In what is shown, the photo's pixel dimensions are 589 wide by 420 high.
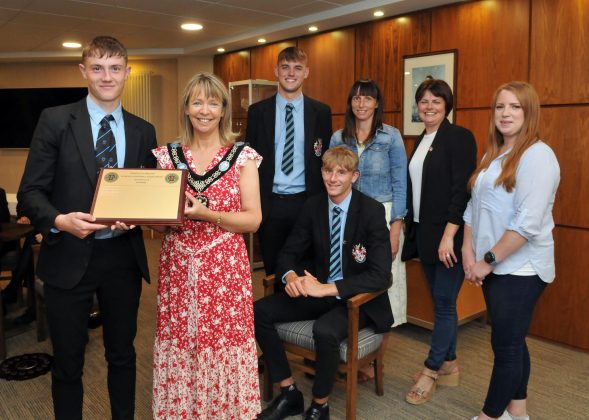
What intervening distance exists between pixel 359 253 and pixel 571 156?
2.00 metres

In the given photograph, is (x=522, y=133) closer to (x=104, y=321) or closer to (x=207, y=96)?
(x=207, y=96)

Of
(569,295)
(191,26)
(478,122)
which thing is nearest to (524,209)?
(569,295)

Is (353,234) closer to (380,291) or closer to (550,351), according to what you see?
(380,291)

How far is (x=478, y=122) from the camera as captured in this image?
14.4 ft

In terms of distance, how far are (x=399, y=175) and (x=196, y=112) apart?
4.44ft

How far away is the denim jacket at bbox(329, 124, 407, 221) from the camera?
9.87 ft

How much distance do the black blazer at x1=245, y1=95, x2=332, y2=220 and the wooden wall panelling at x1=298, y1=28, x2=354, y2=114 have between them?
268cm

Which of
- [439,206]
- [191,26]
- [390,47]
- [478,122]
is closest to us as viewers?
[439,206]

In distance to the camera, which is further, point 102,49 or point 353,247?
point 353,247

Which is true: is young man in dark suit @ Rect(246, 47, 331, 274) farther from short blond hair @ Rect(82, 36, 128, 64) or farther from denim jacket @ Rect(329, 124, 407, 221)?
short blond hair @ Rect(82, 36, 128, 64)

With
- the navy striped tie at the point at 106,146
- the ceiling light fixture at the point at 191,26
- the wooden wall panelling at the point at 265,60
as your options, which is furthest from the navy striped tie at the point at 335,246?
the wooden wall panelling at the point at 265,60

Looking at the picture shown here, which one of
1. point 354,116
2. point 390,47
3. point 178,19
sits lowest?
point 354,116

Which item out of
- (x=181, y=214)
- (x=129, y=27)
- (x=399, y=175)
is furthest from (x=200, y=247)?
(x=129, y=27)

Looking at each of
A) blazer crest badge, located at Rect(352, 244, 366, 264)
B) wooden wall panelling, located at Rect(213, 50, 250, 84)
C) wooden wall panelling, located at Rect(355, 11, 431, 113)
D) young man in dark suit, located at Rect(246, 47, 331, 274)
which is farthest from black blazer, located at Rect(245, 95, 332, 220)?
wooden wall panelling, located at Rect(213, 50, 250, 84)
